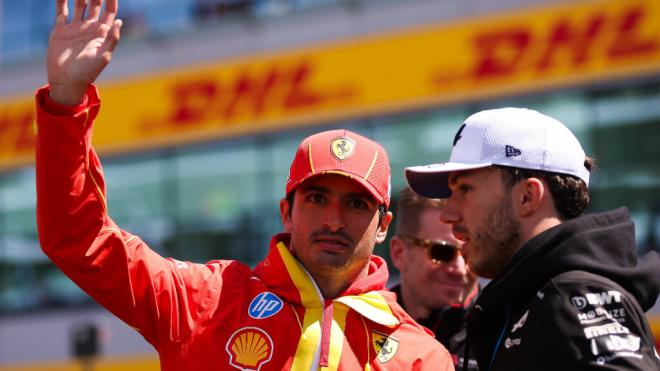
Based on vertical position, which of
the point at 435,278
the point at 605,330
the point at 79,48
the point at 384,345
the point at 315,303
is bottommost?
the point at 435,278

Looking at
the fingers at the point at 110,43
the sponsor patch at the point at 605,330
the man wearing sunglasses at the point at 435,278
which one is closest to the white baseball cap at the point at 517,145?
the sponsor patch at the point at 605,330

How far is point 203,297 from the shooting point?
3.14 m

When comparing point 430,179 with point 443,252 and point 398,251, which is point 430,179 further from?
point 398,251

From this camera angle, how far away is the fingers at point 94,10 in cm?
291

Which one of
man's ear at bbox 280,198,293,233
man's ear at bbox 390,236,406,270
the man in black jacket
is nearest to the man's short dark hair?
the man in black jacket

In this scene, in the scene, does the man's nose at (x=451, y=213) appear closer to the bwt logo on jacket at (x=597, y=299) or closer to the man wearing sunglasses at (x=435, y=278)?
the bwt logo on jacket at (x=597, y=299)

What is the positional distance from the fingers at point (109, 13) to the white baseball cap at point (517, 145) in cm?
114

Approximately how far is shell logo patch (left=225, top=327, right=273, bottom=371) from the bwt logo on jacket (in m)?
1.04

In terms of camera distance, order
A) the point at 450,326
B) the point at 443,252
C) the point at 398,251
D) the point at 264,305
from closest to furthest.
Result: the point at 264,305
the point at 450,326
the point at 443,252
the point at 398,251

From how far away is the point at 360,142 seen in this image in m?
3.43

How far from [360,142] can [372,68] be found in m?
10.0

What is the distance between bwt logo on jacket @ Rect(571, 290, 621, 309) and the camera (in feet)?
8.23

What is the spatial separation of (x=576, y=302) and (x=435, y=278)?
202 cm

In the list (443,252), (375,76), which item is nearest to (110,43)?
(443,252)
